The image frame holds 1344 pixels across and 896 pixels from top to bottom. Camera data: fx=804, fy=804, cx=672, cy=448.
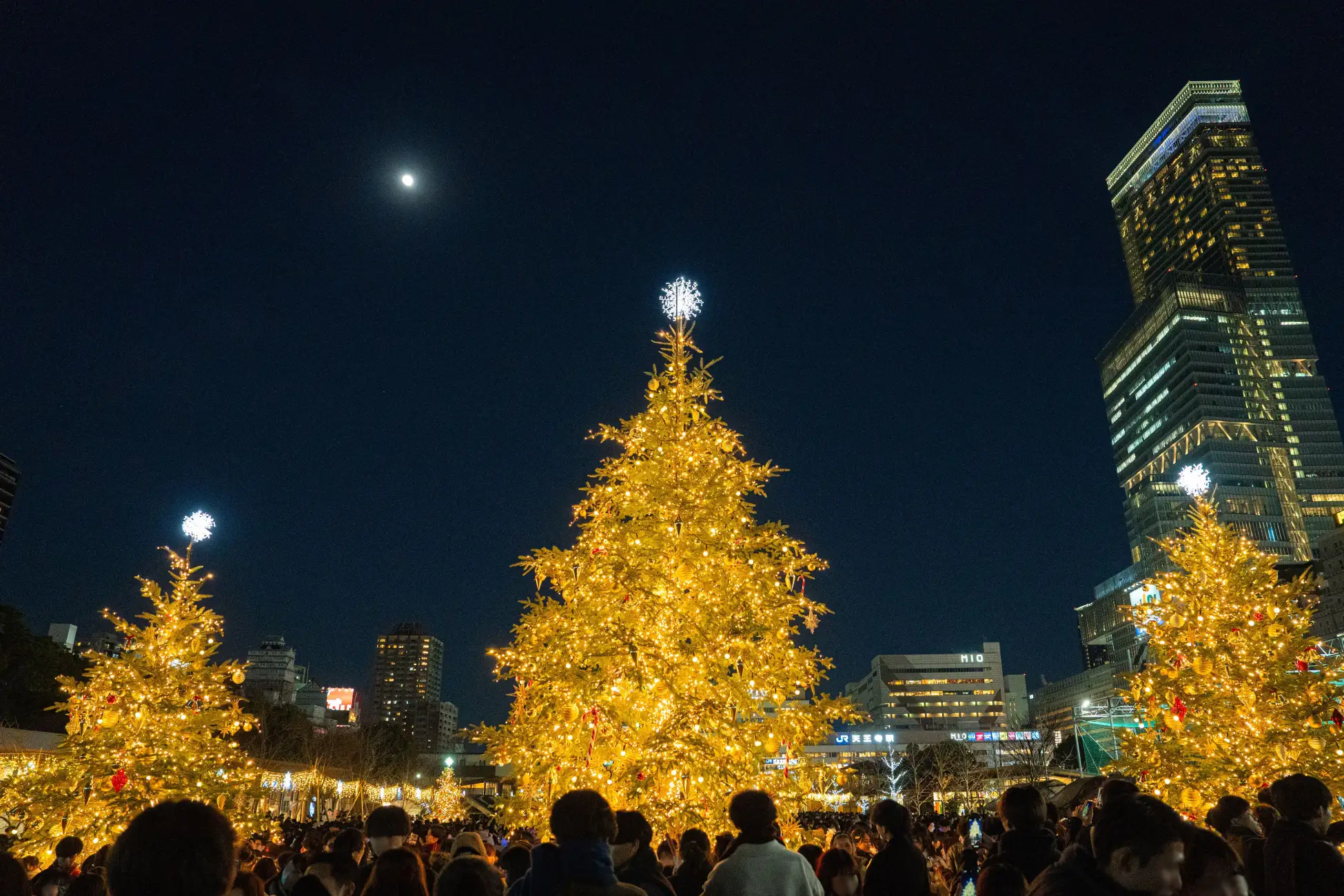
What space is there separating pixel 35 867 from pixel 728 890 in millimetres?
16493

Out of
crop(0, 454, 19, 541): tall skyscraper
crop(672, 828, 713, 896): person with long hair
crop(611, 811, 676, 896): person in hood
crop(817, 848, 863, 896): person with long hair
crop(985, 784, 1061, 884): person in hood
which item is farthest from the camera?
crop(0, 454, 19, 541): tall skyscraper

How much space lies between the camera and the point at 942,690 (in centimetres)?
17150

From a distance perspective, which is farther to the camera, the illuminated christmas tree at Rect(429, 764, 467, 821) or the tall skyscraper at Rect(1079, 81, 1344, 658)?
the tall skyscraper at Rect(1079, 81, 1344, 658)

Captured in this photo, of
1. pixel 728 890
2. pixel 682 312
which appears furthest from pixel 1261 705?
pixel 728 890

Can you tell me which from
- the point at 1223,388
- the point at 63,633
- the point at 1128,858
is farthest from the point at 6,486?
the point at 1223,388

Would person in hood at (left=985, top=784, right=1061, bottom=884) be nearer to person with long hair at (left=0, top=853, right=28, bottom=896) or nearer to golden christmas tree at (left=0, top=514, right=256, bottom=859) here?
person with long hair at (left=0, top=853, right=28, bottom=896)

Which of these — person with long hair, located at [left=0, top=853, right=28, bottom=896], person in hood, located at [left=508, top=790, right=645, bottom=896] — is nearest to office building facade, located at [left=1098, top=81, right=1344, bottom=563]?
person in hood, located at [left=508, top=790, right=645, bottom=896]

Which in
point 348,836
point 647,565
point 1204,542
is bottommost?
point 348,836

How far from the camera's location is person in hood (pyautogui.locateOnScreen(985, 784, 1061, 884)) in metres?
5.33

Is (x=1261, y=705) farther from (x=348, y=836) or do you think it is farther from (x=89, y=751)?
(x=89, y=751)

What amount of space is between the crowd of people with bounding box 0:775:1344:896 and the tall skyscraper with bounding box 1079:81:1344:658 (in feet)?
422

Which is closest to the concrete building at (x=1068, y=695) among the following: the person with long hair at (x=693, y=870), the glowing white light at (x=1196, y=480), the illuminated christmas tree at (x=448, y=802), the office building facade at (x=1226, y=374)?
the office building facade at (x=1226, y=374)

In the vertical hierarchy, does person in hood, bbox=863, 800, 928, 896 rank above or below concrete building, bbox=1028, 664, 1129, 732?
below

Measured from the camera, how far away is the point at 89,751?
1491 centimetres
